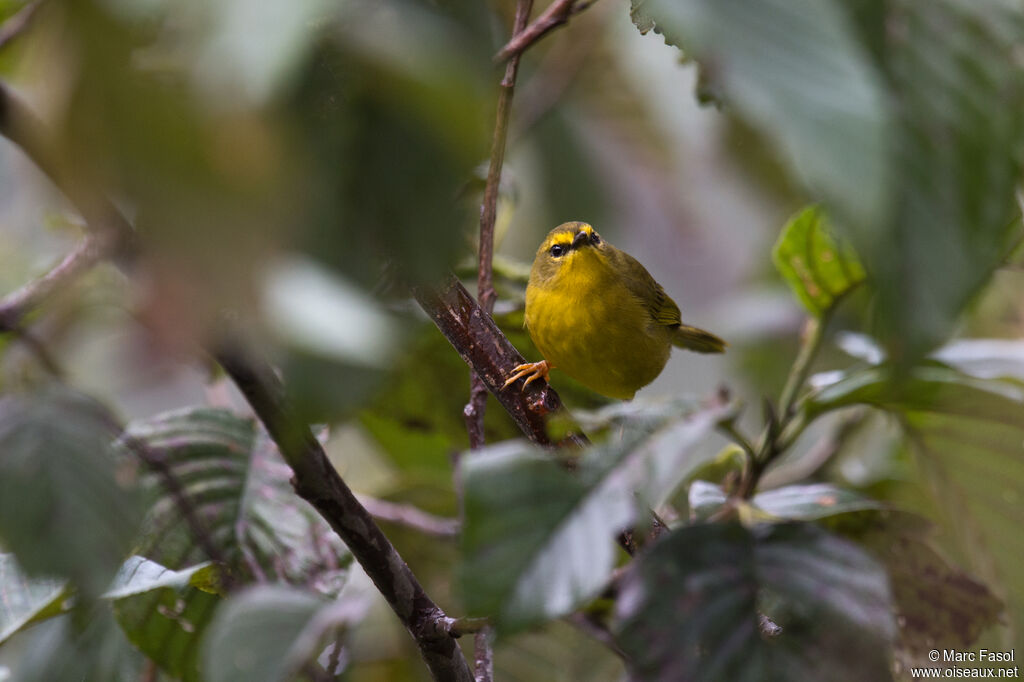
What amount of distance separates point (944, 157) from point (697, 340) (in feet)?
7.77

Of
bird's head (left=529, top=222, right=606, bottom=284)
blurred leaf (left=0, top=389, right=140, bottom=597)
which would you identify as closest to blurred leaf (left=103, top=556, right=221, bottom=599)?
blurred leaf (left=0, top=389, right=140, bottom=597)

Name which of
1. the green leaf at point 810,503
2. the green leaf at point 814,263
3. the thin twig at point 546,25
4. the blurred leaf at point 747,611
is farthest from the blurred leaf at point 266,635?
the green leaf at point 814,263

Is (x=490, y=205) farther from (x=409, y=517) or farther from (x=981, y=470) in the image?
(x=981, y=470)

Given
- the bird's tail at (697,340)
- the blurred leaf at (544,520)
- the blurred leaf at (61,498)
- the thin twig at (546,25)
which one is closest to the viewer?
the blurred leaf at (61,498)

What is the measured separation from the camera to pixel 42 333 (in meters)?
0.57

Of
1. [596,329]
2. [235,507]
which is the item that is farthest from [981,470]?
[235,507]

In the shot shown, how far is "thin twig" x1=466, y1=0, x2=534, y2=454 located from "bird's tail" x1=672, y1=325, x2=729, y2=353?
60.8 inches

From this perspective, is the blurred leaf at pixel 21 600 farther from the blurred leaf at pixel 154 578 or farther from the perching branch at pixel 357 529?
the perching branch at pixel 357 529

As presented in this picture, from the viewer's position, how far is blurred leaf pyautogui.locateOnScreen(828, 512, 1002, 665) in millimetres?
1396

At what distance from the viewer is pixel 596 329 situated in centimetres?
227

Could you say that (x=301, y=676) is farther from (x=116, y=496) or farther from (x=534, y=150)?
(x=534, y=150)

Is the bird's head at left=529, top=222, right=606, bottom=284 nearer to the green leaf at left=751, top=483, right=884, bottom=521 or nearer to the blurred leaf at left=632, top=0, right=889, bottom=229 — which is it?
the green leaf at left=751, top=483, right=884, bottom=521

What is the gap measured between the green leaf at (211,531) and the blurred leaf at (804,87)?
2.87 ft

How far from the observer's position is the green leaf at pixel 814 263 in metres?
1.30
